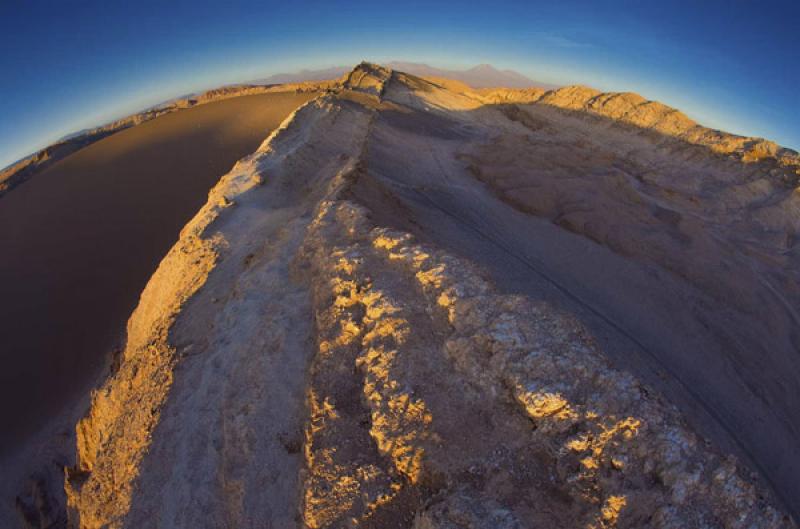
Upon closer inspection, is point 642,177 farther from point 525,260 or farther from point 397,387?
point 397,387

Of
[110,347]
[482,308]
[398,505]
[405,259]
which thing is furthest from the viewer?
[110,347]

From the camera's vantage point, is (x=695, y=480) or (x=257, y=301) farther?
(x=257, y=301)

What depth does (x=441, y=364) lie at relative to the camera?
4.52 m

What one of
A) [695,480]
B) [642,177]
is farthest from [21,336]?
[642,177]

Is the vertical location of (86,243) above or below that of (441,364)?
above

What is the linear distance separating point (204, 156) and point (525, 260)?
718 inches

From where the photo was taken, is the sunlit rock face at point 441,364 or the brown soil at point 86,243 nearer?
the sunlit rock face at point 441,364

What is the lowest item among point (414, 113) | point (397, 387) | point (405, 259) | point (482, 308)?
point (397, 387)

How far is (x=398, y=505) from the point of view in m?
3.63

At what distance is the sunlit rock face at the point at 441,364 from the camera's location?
11.5ft

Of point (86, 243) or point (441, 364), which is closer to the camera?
point (441, 364)

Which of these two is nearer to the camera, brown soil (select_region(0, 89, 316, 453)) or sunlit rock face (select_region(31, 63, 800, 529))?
sunlit rock face (select_region(31, 63, 800, 529))

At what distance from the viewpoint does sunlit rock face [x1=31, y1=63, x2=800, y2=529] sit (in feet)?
11.5

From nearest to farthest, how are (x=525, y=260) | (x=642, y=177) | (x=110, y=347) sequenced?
1. (x=525, y=260)
2. (x=110, y=347)
3. (x=642, y=177)
